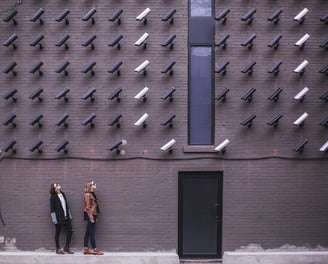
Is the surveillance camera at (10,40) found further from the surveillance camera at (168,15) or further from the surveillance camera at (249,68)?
the surveillance camera at (249,68)

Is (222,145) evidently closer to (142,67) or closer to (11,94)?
(142,67)

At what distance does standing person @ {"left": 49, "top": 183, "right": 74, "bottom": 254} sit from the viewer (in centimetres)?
1444

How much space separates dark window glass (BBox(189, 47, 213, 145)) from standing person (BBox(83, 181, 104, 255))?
8.93 feet

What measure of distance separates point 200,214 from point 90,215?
107 inches

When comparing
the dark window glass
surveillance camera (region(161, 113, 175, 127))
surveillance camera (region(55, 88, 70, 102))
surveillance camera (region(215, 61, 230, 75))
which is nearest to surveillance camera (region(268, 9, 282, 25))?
surveillance camera (region(215, 61, 230, 75))

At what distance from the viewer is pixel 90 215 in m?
14.4

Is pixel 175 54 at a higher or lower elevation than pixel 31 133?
higher

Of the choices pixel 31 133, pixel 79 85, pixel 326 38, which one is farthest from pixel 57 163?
pixel 326 38

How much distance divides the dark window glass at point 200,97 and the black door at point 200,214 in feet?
3.09

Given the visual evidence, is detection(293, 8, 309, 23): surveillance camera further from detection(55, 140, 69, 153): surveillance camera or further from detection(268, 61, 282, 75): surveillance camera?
detection(55, 140, 69, 153): surveillance camera

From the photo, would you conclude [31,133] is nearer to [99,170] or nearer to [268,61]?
[99,170]

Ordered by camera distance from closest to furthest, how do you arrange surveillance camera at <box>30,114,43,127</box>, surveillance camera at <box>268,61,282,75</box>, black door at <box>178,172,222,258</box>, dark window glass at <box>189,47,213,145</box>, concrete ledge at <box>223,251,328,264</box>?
concrete ledge at <box>223,251,328,264</box> → surveillance camera at <box>30,114,43,127</box> → surveillance camera at <box>268,61,282,75</box> → black door at <box>178,172,222,258</box> → dark window glass at <box>189,47,213,145</box>

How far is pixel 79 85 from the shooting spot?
15.0 metres

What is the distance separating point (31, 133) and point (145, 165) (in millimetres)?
2904
